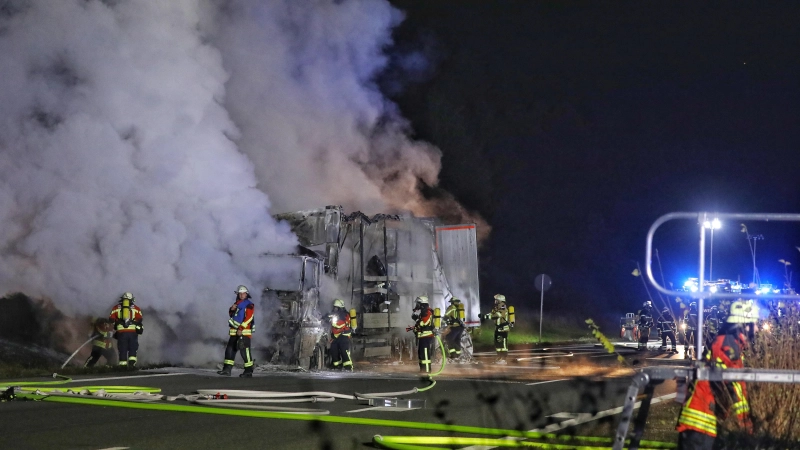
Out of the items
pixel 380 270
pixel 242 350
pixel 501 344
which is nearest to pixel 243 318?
pixel 242 350

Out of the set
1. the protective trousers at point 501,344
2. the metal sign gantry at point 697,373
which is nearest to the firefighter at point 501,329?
the protective trousers at point 501,344

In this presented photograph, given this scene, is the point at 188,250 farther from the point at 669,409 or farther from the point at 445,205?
the point at 445,205

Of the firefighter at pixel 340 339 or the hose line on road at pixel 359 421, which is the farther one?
the firefighter at pixel 340 339

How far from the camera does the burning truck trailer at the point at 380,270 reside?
17.7 m

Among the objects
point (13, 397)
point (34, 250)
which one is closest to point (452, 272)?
point (34, 250)

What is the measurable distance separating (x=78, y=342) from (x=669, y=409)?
13.4m

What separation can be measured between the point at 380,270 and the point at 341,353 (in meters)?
3.81

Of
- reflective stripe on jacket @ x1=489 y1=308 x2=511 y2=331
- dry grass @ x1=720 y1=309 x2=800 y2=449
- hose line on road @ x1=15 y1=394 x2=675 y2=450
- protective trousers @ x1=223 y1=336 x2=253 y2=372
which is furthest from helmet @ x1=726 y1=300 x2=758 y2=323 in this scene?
reflective stripe on jacket @ x1=489 y1=308 x2=511 y2=331

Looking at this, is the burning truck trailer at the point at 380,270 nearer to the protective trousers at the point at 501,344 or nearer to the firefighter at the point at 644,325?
the protective trousers at the point at 501,344

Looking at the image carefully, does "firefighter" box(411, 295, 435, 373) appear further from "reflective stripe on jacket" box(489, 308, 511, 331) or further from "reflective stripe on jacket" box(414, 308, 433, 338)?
"reflective stripe on jacket" box(489, 308, 511, 331)

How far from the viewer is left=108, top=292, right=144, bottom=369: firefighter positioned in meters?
15.9

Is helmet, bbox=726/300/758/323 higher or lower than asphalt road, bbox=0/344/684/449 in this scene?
higher

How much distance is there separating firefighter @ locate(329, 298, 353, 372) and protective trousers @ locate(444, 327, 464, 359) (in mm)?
3619

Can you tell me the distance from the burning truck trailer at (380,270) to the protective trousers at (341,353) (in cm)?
78
